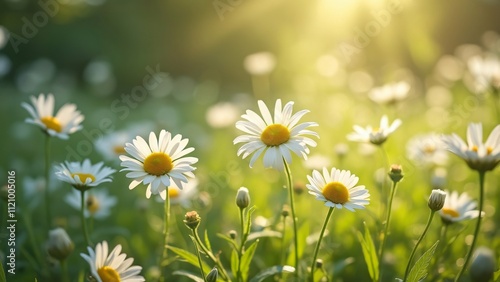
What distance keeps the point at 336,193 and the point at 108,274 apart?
2.49 feet

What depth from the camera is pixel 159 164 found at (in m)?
1.51

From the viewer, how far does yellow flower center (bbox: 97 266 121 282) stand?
1442 mm

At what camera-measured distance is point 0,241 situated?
2168 millimetres

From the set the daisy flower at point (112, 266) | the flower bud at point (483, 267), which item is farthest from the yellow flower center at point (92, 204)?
the flower bud at point (483, 267)

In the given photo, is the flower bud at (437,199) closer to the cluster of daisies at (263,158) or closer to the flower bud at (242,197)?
the cluster of daisies at (263,158)

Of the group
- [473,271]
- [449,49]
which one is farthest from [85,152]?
[449,49]

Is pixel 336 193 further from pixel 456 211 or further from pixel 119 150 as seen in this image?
pixel 119 150

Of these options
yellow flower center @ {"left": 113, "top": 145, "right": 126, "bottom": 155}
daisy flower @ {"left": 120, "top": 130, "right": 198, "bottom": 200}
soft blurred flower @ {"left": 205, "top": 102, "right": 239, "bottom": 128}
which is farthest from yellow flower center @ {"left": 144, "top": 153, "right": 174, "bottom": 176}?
soft blurred flower @ {"left": 205, "top": 102, "right": 239, "bottom": 128}

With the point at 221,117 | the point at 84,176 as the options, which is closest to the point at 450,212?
the point at 84,176

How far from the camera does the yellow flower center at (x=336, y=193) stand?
1.46 m

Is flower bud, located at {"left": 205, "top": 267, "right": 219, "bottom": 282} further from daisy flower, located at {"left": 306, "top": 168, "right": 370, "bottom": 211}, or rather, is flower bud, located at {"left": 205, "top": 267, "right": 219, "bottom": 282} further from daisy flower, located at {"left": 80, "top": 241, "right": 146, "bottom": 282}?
daisy flower, located at {"left": 306, "top": 168, "right": 370, "bottom": 211}

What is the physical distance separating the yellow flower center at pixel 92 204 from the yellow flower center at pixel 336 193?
3.74 feet

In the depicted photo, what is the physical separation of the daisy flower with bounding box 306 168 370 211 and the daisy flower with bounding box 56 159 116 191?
2.36 ft

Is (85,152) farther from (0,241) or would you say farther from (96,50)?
(96,50)
